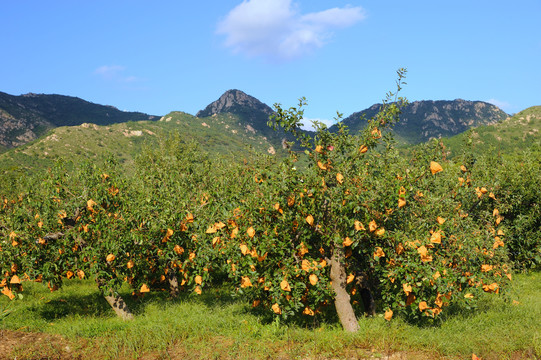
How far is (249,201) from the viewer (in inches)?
327

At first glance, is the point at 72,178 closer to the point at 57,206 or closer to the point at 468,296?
the point at 57,206

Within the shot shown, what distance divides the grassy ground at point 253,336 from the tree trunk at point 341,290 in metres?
0.33

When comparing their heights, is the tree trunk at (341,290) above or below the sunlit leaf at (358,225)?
below

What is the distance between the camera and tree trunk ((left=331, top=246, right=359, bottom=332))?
8461mm

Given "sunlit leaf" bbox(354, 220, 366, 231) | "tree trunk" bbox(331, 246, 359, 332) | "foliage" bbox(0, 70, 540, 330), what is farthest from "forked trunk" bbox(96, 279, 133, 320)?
"sunlit leaf" bbox(354, 220, 366, 231)

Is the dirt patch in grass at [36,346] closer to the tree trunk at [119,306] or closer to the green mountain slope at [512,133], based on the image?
the tree trunk at [119,306]

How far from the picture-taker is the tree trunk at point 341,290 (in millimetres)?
8461

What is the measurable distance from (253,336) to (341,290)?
8.12ft

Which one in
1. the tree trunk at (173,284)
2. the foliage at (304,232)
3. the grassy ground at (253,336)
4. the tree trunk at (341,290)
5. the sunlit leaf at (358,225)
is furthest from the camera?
the tree trunk at (173,284)

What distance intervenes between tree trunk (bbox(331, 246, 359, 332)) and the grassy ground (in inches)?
13.1

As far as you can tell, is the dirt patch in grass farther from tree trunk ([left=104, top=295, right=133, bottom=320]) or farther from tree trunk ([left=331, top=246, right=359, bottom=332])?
tree trunk ([left=331, top=246, right=359, bottom=332])

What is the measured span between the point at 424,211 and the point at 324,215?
248 centimetres

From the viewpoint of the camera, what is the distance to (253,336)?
29.3 ft

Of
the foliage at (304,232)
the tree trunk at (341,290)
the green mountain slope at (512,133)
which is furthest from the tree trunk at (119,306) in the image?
the green mountain slope at (512,133)
